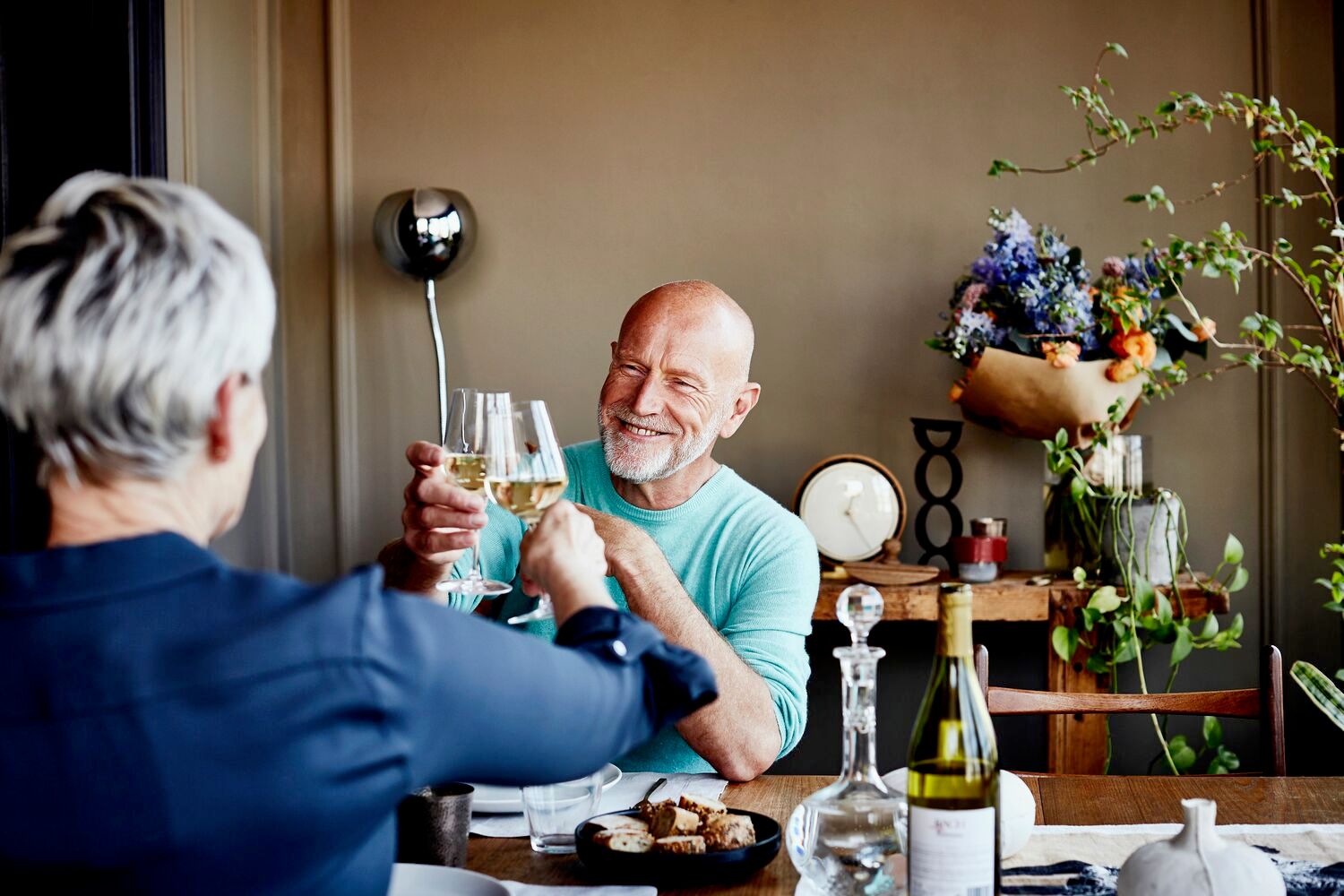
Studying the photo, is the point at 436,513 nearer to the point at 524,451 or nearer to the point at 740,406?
the point at 524,451

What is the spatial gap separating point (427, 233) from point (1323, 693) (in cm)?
208

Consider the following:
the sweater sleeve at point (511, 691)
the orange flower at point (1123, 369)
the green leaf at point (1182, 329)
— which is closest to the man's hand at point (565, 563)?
the sweater sleeve at point (511, 691)

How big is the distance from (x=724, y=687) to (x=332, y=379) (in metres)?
1.90

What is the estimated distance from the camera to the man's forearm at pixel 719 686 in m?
1.51

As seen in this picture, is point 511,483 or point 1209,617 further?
point 1209,617

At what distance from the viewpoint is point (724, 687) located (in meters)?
1.57

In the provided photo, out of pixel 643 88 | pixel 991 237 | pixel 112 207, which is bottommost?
pixel 112 207

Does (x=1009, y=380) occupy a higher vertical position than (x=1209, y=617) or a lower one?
higher

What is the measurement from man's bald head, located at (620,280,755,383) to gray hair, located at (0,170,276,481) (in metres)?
1.35

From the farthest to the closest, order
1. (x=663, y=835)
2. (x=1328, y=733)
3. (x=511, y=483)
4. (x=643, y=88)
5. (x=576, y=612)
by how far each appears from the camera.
Answer: (x=643, y=88) → (x=1328, y=733) → (x=511, y=483) → (x=663, y=835) → (x=576, y=612)

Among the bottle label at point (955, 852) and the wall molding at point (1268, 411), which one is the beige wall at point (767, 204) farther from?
the bottle label at point (955, 852)

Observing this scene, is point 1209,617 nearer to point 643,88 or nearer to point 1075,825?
point 1075,825

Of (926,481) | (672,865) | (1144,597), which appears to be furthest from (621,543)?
(926,481)

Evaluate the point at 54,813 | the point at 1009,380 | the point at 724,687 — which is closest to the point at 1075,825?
the point at 724,687
